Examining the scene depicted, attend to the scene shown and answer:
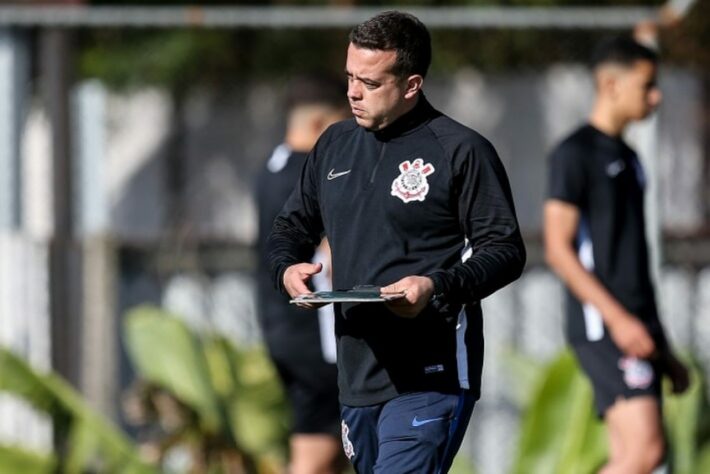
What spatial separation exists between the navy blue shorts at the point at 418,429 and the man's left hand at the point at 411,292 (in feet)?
1.41

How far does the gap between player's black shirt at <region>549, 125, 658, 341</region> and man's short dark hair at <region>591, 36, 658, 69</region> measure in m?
0.35

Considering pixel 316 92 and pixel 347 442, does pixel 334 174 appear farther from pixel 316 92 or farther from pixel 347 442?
pixel 316 92

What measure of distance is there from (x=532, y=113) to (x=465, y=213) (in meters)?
5.29

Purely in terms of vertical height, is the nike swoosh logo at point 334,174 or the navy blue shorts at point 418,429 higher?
the nike swoosh logo at point 334,174

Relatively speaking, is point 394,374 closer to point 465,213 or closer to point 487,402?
point 465,213

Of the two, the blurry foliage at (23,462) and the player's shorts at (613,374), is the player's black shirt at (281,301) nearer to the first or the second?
the player's shorts at (613,374)

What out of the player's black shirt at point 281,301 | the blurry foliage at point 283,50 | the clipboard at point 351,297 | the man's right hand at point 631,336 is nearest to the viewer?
the clipboard at point 351,297

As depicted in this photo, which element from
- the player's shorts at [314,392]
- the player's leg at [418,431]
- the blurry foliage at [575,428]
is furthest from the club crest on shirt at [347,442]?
the blurry foliage at [575,428]

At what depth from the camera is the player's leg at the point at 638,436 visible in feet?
19.4

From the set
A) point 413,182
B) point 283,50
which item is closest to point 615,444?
point 413,182

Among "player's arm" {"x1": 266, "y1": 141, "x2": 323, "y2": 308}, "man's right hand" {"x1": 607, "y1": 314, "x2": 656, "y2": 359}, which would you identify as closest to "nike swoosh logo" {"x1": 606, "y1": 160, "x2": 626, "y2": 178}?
"man's right hand" {"x1": 607, "y1": 314, "x2": 656, "y2": 359}

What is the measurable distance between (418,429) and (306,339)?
6.95 feet

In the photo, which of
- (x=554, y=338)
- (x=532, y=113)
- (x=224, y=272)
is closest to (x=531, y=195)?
(x=532, y=113)

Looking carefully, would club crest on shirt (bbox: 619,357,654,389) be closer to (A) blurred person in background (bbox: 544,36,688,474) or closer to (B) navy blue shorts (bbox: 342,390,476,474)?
(A) blurred person in background (bbox: 544,36,688,474)
